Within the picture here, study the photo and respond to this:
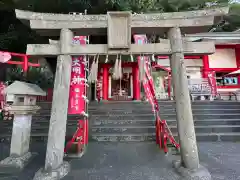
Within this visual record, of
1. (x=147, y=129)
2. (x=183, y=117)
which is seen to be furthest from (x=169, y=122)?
(x=183, y=117)

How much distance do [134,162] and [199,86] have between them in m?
8.03

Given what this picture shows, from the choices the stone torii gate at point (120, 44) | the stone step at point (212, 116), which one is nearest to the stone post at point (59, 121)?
the stone torii gate at point (120, 44)

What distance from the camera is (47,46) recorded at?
2.98 metres

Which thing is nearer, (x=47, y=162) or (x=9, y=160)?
(x=47, y=162)

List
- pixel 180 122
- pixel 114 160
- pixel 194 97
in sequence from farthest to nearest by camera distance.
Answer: pixel 194 97 → pixel 114 160 → pixel 180 122

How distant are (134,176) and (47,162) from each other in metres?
1.71

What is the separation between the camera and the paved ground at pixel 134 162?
9.27ft

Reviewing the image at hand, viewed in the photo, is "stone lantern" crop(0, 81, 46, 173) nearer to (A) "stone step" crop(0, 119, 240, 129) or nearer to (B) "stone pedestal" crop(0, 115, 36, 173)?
(B) "stone pedestal" crop(0, 115, 36, 173)

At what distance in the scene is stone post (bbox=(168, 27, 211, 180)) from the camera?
2686mm

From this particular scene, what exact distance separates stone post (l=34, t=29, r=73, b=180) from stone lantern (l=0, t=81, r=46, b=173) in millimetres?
905

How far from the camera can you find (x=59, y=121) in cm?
280

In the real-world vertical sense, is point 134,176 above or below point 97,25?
below

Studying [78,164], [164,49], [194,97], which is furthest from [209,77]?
[78,164]

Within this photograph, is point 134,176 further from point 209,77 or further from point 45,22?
point 209,77
